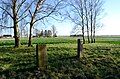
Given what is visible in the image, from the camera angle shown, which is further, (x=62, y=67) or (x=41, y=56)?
(x=62, y=67)

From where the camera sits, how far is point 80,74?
14.7 meters

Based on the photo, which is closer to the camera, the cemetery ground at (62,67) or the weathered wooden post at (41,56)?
the cemetery ground at (62,67)

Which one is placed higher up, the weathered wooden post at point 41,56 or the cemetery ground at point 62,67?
the weathered wooden post at point 41,56

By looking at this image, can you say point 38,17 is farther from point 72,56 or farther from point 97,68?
point 97,68

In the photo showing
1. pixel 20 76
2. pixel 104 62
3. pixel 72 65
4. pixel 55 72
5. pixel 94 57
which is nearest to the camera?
pixel 20 76

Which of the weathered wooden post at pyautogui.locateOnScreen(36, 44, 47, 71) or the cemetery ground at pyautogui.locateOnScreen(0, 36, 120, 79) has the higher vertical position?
the weathered wooden post at pyautogui.locateOnScreen(36, 44, 47, 71)

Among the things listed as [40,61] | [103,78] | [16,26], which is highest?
[16,26]

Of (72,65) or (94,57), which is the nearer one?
(72,65)

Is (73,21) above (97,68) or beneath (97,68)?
above

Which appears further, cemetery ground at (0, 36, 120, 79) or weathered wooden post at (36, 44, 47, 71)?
weathered wooden post at (36, 44, 47, 71)

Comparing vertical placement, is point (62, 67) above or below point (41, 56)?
below

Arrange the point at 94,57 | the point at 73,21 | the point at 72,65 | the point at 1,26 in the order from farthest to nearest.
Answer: the point at 73,21
the point at 1,26
the point at 94,57
the point at 72,65

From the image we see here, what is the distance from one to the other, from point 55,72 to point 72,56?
4.04m

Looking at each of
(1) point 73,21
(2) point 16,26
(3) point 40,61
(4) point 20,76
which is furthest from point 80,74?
(1) point 73,21
